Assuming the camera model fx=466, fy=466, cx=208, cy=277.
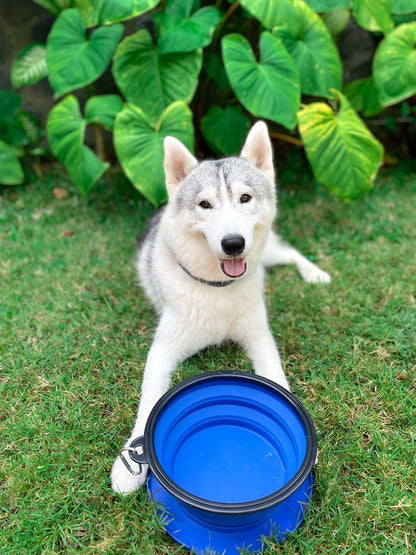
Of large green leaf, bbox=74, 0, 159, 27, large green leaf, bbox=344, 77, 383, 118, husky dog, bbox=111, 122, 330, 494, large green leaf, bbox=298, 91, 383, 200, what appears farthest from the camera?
large green leaf, bbox=344, 77, 383, 118

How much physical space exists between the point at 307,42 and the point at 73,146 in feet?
7.01

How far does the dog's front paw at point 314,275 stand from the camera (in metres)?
3.55

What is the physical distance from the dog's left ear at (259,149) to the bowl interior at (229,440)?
1256mm

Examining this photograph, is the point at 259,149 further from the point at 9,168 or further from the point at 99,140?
the point at 9,168

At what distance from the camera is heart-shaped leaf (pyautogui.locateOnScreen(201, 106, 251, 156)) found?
434cm

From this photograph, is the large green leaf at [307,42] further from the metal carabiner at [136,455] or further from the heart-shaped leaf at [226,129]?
the metal carabiner at [136,455]

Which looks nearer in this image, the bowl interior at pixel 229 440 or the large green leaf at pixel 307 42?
the bowl interior at pixel 229 440

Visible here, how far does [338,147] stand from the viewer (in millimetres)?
3639

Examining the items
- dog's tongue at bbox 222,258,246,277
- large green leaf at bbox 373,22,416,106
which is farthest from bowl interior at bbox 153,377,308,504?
large green leaf at bbox 373,22,416,106

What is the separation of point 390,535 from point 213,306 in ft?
4.51

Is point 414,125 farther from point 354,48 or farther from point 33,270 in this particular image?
point 33,270

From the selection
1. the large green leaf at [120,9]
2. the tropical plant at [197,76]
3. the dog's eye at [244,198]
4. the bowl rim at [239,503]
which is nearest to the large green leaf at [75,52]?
the tropical plant at [197,76]

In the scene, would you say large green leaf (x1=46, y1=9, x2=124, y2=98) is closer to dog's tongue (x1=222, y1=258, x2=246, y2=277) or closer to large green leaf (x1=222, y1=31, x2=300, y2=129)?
large green leaf (x1=222, y1=31, x2=300, y2=129)

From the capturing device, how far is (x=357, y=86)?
459 cm
